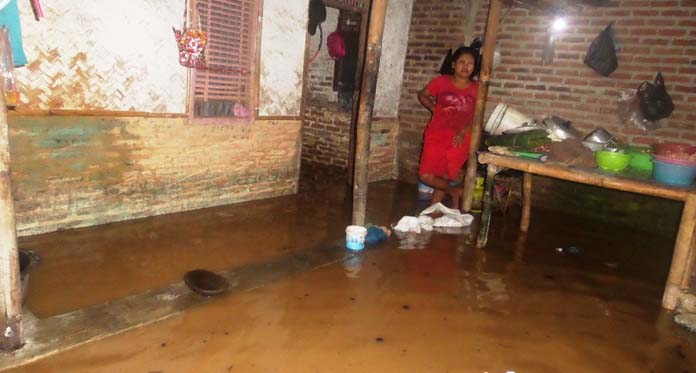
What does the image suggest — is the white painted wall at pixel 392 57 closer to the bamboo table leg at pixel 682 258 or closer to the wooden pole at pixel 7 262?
the bamboo table leg at pixel 682 258

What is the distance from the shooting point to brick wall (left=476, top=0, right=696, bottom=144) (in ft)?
16.8

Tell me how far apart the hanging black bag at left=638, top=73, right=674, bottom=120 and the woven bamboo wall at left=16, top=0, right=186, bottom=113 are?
16.8ft

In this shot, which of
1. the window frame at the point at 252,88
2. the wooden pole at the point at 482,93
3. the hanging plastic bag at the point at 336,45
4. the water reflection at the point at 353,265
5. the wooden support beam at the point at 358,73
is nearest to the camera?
the water reflection at the point at 353,265

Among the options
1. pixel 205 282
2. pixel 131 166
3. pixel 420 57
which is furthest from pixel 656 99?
pixel 131 166

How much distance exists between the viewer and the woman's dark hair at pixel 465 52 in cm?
519

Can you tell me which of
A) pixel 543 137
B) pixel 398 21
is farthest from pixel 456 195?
pixel 398 21

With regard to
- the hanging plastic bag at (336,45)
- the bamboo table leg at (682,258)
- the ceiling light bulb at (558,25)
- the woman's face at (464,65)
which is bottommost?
the bamboo table leg at (682,258)

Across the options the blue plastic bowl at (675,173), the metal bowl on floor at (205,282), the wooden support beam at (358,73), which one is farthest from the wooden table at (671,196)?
the wooden support beam at (358,73)

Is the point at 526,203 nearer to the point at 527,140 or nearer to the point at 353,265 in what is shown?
the point at 527,140

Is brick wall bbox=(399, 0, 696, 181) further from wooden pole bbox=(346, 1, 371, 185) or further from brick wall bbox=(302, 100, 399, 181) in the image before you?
wooden pole bbox=(346, 1, 371, 185)

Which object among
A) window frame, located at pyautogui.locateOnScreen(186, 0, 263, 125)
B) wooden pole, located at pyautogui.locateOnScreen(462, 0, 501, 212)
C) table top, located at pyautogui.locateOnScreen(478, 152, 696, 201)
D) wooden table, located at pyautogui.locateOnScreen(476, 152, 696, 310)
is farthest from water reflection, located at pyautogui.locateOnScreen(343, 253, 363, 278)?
window frame, located at pyautogui.locateOnScreen(186, 0, 263, 125)

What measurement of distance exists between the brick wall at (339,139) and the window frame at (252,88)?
6.87 ft

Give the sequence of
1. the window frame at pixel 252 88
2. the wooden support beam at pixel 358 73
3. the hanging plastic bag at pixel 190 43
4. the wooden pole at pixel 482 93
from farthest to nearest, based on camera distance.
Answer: the wooden support beam at pixel 358 73 < the wooden pole at pixel 482 93 < the window frame at pixel 252 88 < the hanging plastic bag at pixel 190 43

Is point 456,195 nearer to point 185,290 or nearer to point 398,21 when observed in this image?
point 398,21
